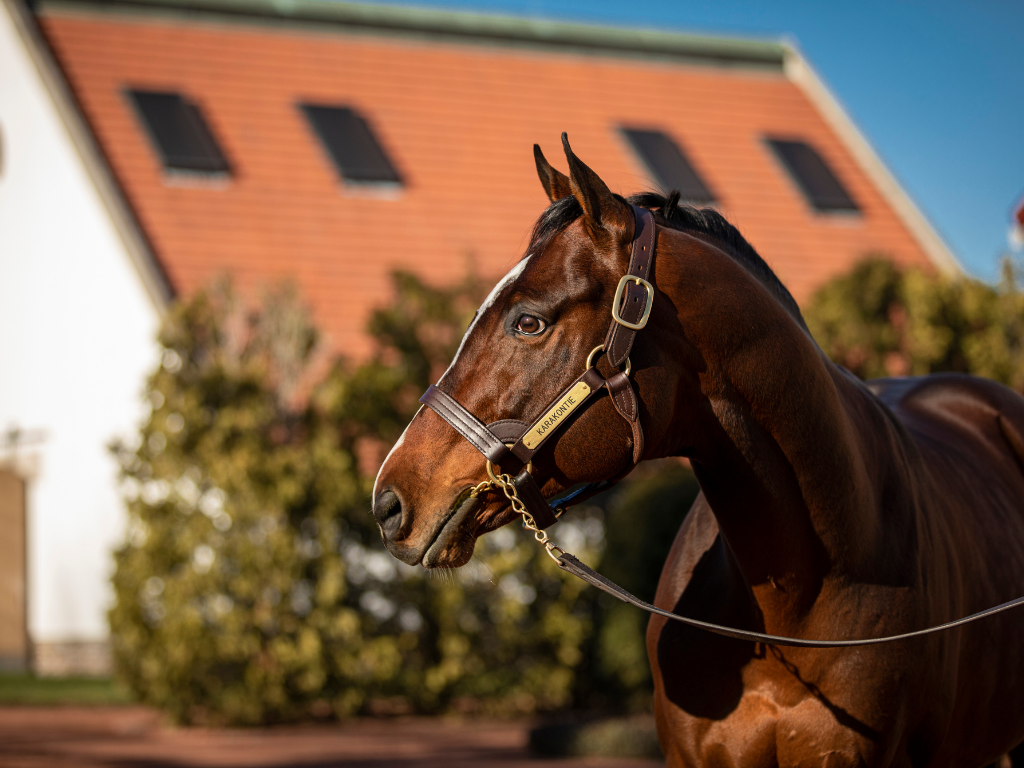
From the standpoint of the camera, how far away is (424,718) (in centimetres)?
969

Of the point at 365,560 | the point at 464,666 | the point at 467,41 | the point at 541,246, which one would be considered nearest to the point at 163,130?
the point at 467,41

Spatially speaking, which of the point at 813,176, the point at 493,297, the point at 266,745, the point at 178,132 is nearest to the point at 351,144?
the point at 178,132

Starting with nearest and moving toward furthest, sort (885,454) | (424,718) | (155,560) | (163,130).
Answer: (885,454), (155,560), (424,718), (163,130)

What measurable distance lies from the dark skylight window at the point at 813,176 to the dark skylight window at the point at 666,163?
208cm

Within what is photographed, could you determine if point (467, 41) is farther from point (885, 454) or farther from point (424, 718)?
point (885, 454)

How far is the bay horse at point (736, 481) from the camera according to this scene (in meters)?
2.42

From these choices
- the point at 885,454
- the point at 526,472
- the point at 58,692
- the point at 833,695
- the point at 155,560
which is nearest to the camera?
the point at 526,472

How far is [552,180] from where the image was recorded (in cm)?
274

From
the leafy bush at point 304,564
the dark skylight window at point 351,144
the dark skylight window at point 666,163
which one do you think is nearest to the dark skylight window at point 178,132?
the dark skylight window at point 351,144

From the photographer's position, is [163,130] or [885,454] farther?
[163,130]

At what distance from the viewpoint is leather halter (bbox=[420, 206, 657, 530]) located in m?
2.37

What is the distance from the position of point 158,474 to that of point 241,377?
1.11m

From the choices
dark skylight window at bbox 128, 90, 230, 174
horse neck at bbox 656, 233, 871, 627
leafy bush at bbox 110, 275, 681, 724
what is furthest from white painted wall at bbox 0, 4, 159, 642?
horse neck at bbox 656, 233, 871, 627

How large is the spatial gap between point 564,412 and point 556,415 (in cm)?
2
